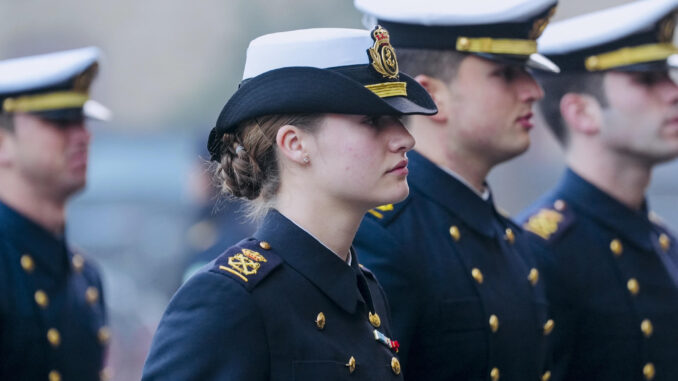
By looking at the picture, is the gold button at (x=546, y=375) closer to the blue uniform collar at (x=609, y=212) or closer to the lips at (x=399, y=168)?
the blue uniform collar at (x=609, y=212)

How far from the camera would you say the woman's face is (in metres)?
3.10

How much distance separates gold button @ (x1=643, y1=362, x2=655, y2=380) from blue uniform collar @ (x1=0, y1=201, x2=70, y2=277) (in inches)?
100

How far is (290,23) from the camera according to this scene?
13.7 metres

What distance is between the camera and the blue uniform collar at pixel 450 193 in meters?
4.20

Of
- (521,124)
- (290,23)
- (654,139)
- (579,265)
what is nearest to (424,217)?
(521,124)

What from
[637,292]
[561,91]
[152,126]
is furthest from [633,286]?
[152,126]

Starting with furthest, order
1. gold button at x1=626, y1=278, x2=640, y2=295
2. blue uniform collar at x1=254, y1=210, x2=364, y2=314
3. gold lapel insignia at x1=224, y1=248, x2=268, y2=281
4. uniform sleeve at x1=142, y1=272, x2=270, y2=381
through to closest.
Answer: gold button at x1=626, y1=278, x2=640, y2=295 → blue uniform collar at x1=254, y1=210, x2=364, y2=314 → gold lapel insignia at x1=224, y1=248, x2=268, y2=281 → uniform sleeve at x1=142, y1=272, x2=270, y2=381

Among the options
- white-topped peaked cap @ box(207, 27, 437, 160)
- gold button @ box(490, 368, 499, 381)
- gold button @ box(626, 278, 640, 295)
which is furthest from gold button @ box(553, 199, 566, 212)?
white-topped peaked cap @ box(207, 27, 437, 160)

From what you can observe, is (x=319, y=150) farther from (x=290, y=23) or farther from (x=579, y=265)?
(x=290, y=23)

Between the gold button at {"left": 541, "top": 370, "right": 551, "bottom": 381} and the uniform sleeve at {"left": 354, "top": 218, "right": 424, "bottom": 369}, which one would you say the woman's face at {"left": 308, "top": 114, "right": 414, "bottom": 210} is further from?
the gold button at {"left": 541, "top": 370, "right": 551, "bottom": 381}

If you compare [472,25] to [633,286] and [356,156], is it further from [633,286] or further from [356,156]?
[356,156]

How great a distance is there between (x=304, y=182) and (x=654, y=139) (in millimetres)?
2245

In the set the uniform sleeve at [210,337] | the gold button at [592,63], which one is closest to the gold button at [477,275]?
the uniform sleeve at [210,337]

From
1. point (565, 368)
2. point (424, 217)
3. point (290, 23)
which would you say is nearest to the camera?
point (424, 217)
